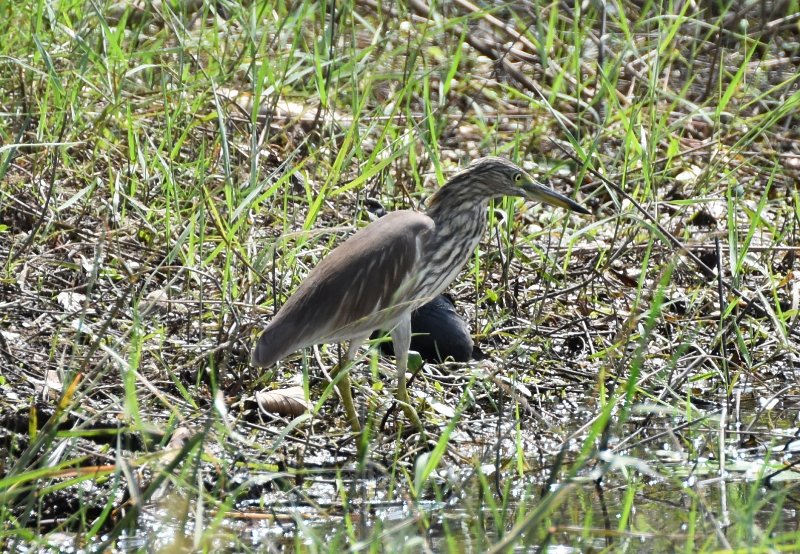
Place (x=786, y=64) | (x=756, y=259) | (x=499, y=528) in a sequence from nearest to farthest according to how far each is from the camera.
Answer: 1. (x=499, y=528)
2. (x=756, y=259)
3. (x=786, y=64)

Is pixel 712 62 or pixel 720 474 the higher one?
pixel 712 62

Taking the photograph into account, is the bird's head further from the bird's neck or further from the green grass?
the green grass

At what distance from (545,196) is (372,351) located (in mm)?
1554

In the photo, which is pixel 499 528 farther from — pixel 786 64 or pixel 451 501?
pixel 786 64

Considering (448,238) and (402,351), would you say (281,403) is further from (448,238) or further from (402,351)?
(448,238)

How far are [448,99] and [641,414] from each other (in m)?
2.95

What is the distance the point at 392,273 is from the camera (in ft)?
16.1

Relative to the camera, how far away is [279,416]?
475cm

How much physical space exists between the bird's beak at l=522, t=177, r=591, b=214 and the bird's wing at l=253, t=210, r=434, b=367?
52 cm

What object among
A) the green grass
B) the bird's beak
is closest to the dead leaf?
the green grass

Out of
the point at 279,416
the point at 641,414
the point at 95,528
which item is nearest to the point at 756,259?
the point at 641,414

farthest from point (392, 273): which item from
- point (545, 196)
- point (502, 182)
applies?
point (545, 196)

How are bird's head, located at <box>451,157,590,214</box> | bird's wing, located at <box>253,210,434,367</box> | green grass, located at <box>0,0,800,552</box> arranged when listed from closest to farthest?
green grass, located at <box>0,0,800,552</box>
bird's wing, located at <box>253,210,434,367</box>
bird's head, located at <box>451,157,590,214</box>

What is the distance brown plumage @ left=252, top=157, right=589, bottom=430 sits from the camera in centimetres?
461
